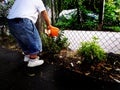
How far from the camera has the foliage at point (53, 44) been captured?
197 inches

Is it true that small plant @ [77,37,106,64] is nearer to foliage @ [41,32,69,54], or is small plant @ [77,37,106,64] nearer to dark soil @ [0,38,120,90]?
dark soil @ [0,38,120,90]

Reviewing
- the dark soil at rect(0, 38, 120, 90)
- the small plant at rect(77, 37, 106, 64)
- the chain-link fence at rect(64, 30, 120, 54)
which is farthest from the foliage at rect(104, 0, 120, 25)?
the small plant at rect(77, 37, 106, 64)

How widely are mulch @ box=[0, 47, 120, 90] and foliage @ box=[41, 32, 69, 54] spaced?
355 mm

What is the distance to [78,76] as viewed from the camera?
13.3 feet

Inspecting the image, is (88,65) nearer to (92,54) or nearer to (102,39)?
(92,54)

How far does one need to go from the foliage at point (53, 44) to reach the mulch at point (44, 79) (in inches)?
14.0

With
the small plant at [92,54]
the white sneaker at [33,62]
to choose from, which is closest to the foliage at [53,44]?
the white sneaker at [33,62]

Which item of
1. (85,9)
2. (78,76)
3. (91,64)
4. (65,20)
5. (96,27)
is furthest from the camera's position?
(65,20)

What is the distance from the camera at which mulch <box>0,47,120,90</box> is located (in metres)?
3.63

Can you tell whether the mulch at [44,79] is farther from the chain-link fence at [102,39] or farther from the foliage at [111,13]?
the foliage at [111,13]

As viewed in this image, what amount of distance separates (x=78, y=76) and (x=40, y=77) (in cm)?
66

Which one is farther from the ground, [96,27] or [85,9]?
[85,9]

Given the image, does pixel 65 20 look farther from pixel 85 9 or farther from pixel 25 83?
pixel 25 83

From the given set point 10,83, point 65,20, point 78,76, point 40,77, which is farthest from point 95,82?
point 65,20
